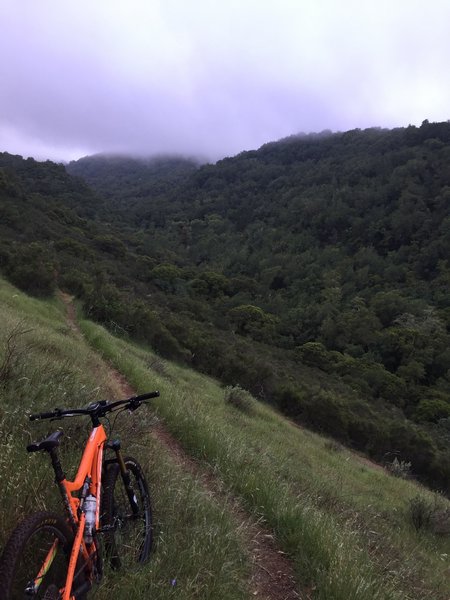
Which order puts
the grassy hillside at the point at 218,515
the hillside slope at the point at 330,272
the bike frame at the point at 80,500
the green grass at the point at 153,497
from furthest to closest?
the hillside slope at the point at 330,272
the grassy hillside at the point at 218,515
the green grass at the point at 153,497
the bike frame at the point at 80,500

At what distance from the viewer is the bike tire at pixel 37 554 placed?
1794 mm

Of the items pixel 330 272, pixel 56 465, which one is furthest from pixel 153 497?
pixel 330 272

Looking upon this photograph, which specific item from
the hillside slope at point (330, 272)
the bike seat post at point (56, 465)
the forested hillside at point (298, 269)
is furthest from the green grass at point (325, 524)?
the hillside slope at point (330, 272)

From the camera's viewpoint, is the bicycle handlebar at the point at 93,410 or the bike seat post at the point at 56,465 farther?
the bicycle handlebar at the point at 93,410

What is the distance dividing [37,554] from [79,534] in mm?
187

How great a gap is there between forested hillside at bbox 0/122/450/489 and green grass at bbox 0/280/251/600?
13773 mm

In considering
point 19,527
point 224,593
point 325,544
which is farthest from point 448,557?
point 19,527

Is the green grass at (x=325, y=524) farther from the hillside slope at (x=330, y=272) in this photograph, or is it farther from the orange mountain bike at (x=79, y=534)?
the hillside slope at (x=330, y=272)

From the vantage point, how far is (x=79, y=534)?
2.14 m

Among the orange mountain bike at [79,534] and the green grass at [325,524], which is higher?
the orange mountain bike at [79,534]

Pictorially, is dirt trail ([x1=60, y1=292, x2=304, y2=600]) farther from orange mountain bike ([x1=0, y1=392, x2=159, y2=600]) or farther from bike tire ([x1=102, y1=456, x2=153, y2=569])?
orange mountain bike ([x1=0, y1=392, x2=159, y2=600])

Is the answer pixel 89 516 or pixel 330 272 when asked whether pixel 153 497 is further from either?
pixel 330 272

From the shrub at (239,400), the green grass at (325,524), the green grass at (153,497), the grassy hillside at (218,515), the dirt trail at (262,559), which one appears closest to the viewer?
the green grass at (153,497)

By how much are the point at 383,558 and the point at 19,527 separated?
147 inches
